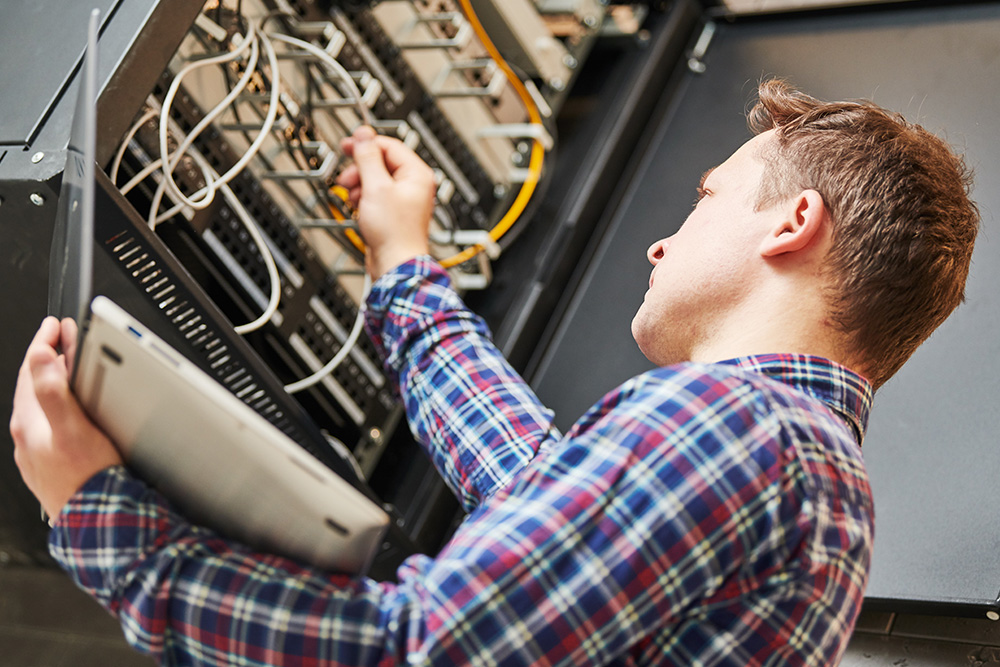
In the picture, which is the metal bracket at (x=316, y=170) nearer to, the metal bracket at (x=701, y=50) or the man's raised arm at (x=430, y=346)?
the man's raised arm at (x=430, y=346)

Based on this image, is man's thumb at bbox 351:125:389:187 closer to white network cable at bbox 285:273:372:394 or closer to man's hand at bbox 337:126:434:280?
man's hand at bbox 337:126:434:280

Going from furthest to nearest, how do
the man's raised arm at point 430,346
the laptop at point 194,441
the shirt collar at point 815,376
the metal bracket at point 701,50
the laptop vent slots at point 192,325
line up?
1. the metal bracket at point 701,50
2. the man's raised arm at point 430,346
3. the laptop vent slots at point 192,325
4. the shirt collar at point 815,376
5. the laptop at point 194,441

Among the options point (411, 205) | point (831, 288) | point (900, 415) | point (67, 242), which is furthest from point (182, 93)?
point (900, 415)

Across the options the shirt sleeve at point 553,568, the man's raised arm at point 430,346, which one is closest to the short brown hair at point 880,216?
the shirt sleeve at point 553,568

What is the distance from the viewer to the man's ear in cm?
90

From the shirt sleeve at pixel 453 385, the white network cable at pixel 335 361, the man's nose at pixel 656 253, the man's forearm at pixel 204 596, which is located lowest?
the white network cable at pixel 335 361

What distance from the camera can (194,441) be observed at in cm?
67

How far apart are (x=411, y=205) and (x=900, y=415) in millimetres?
727

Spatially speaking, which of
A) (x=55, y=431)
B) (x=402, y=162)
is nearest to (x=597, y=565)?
(x=55, y=431)

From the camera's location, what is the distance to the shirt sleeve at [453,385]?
1.11 metres

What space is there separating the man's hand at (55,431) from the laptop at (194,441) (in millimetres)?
12

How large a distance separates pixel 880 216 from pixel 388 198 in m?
0.63

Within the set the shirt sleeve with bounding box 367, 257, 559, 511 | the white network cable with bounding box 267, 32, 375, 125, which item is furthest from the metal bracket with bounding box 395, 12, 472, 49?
the shirt sleeve with bounding box 367, 257, 559, 511

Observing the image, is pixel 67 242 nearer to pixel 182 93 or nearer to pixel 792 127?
pixel 182 93
